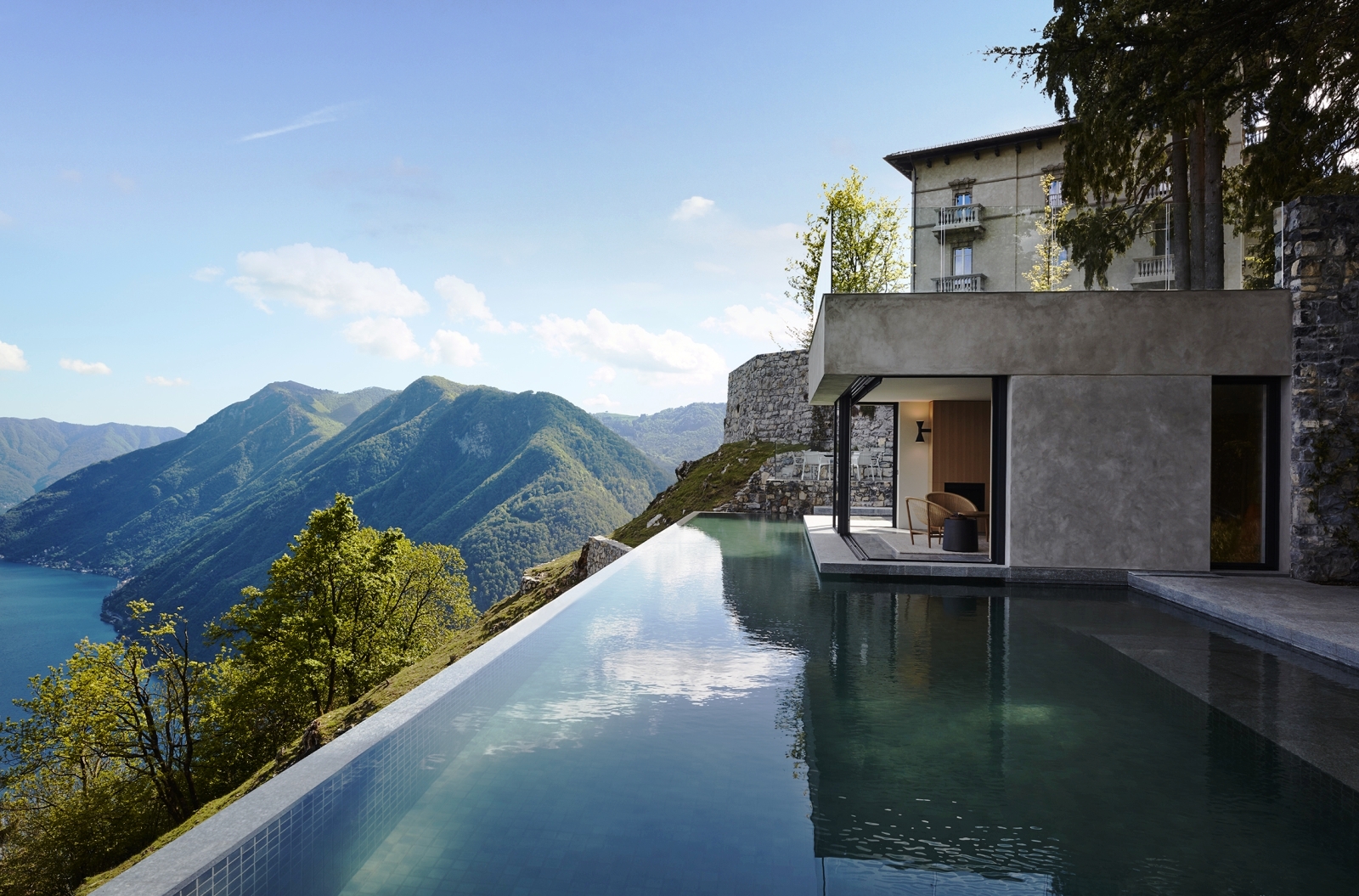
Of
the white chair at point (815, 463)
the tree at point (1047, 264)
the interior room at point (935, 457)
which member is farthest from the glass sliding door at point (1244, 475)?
the white chair at point (815, 463)

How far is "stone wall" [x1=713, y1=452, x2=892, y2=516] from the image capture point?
2045cm

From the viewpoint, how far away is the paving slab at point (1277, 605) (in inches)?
220

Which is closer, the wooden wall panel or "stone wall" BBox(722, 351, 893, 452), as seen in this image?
the wooden wall panel

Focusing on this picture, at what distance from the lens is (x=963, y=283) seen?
8.84 meters

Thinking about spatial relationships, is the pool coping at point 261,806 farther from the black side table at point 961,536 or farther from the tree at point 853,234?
the tree at point 853,234

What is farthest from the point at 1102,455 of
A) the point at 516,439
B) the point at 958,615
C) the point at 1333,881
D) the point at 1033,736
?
the point at 516,439

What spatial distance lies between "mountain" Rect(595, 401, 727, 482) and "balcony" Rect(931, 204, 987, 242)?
124212mm

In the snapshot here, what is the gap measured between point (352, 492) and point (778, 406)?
103 m

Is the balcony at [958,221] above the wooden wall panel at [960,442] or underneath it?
above

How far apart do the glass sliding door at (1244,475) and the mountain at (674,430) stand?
409 feet

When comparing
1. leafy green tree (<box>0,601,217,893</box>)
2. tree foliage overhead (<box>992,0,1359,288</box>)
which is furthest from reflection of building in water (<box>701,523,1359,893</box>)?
leafy green tree (<box>0,601,217,893</box>)

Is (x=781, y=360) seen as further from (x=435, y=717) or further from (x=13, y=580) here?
(x=13, y=580)

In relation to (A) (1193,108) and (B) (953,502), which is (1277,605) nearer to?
(B) (953,502)

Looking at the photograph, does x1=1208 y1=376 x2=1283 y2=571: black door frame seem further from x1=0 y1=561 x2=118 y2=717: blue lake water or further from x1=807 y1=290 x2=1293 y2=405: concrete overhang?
x1=0 y1=561 x2=118 y2=717: blue lake water
